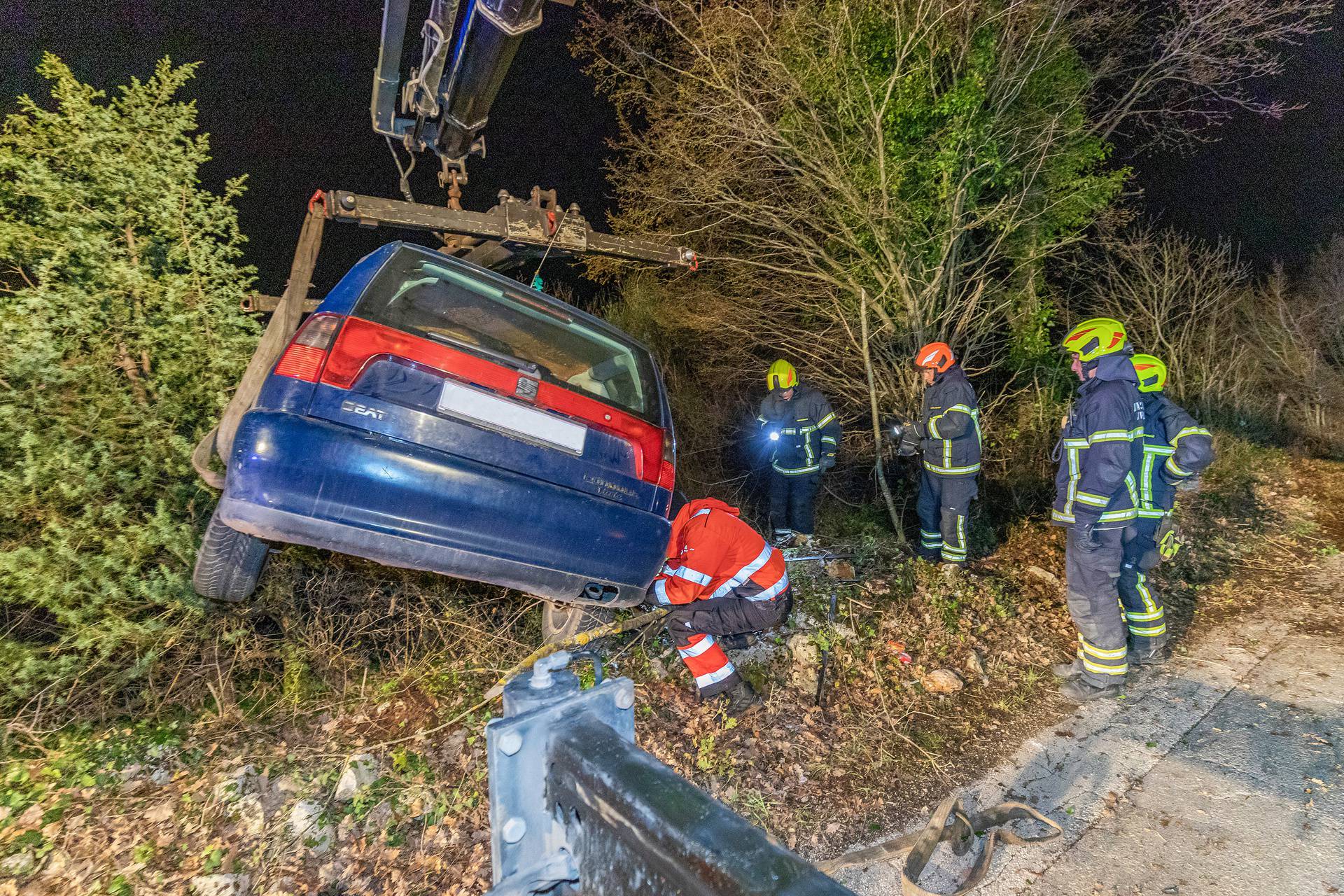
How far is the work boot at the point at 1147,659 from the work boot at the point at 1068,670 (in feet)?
1.15

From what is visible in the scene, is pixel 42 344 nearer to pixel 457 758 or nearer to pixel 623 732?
pixel 457 758

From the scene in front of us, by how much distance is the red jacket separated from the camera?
3.11 m

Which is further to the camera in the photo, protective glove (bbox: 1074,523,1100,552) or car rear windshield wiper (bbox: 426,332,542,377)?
protective glove (bbox: 1074,523,1100,552)

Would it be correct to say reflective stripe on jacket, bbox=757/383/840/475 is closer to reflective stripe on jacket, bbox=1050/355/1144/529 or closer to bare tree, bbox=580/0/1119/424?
bare tree, bbox=580/0/1119/424

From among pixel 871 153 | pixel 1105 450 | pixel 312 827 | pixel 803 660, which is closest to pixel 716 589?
pixel 803 660

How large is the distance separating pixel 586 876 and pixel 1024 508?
24.6ft

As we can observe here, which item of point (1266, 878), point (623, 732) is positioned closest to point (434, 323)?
point (623, 732)

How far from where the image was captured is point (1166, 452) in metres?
4.25

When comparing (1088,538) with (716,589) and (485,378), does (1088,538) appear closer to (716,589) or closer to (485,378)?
(716,589)

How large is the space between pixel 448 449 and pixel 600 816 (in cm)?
195

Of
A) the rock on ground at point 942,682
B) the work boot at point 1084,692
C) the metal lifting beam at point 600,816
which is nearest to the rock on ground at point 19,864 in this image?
the metal lifting beam at point 600,816

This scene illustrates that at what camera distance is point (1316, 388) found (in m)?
14.0

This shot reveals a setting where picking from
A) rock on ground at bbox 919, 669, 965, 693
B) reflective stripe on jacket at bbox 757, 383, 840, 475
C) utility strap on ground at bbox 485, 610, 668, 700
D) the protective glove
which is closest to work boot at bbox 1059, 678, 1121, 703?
rock on ground at bbox 919, 669, 965, 693

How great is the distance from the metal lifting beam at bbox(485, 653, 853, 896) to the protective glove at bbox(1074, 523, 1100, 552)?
3.90 m
